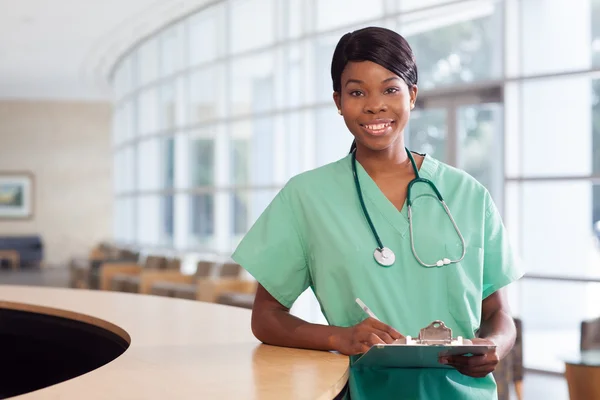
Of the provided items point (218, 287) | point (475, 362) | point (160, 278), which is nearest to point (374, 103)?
point (475, 362)

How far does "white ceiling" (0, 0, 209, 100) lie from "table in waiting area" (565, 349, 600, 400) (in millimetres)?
7315

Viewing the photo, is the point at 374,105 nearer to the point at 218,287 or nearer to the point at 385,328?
the point at 385,328

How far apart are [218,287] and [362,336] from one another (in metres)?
5.84

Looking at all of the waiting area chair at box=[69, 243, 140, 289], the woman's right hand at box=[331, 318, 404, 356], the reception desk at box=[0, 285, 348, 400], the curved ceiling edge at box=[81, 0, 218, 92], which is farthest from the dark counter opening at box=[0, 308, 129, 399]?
the waiting area chair at box=[69, 243, 140, 289]

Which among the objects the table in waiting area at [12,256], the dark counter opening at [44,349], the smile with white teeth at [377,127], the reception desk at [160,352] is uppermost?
the smile with white teeth at [377,127]

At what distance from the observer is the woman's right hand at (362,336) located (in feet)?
4.87

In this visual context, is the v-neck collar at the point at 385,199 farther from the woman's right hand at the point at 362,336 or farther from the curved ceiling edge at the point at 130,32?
the curved ceiling edge at the point at 130,32

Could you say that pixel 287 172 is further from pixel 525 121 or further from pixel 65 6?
pixel 65 6

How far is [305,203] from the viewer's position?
1.68 m

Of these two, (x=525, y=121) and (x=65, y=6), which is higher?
(x=65, y=6)

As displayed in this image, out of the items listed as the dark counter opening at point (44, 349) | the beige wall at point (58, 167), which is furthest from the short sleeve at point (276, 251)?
the beige wall at point (58, 167)

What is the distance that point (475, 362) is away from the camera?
1.50m

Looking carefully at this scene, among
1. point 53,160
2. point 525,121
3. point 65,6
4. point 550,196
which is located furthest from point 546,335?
point 53,160

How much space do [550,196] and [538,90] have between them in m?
0.77
